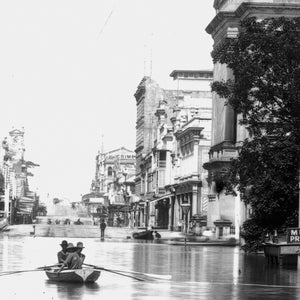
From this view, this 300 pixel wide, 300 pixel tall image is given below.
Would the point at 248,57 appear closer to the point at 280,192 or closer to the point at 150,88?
the point at 280,192

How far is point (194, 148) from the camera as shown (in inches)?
4235

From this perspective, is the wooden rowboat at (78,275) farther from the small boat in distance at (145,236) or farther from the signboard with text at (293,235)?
the small boat in distance at (145,236)

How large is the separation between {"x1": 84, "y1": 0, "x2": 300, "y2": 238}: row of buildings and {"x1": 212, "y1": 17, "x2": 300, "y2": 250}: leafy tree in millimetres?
1831


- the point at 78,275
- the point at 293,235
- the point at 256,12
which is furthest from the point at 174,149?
the point at 78,275

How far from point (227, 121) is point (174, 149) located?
45027 millimetres

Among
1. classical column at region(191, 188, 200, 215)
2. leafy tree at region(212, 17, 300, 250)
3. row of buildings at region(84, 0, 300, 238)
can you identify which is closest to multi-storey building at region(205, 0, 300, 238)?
row of buildings at region(84, 0, 300, 238)

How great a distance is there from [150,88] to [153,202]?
4728cm

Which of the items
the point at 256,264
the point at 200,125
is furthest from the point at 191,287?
the point at 200,125

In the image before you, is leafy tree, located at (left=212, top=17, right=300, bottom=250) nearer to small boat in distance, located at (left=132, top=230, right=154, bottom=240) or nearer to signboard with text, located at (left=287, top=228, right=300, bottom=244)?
signboard with text, located at (left=287, top=228, right=300, bottom=244)

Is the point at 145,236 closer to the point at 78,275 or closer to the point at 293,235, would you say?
the point at 293,235

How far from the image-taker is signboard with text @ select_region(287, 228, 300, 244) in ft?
127

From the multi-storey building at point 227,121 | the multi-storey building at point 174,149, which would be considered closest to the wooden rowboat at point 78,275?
the multi-storey building at point 227,121

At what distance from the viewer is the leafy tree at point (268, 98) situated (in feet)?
134

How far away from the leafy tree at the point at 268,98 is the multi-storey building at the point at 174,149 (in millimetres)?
59593
